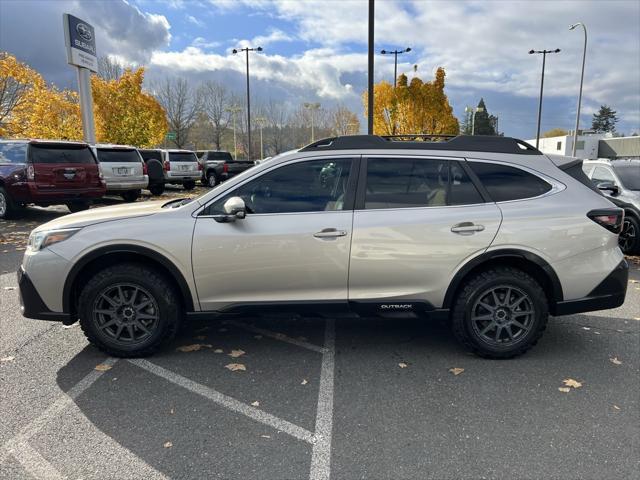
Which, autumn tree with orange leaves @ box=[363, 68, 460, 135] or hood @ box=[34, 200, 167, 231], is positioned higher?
autumn tree with orange leaves @ box=[363, 68, 460, 135]

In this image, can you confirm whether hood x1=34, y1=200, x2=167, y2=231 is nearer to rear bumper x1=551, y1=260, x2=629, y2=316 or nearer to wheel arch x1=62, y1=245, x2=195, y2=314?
wheel arch x1=62, y1=245, x2=195, y2=314

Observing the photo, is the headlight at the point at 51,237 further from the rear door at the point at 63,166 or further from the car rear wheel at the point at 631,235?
the car rear wheel at the point at 631,235

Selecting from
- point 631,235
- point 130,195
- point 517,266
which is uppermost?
point 517,266

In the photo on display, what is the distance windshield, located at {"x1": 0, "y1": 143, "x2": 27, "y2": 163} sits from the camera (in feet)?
33.3

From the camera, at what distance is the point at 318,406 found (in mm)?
3070

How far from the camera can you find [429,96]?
1238 inches

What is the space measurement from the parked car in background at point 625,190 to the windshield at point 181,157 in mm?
16589

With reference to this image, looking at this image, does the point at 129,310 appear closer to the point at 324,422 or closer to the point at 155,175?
the point at 324,422

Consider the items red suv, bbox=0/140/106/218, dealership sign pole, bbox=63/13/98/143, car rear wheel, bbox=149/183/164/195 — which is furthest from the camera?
car rear wheel, bbox=149/183/164/195

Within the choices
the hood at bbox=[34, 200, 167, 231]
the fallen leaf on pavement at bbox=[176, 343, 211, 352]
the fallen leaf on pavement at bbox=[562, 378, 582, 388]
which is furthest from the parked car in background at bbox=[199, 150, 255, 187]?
the fallen leaf on pavement at bbox=[562, 378, 582, 388]

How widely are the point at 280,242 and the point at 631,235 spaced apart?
7.18 meters

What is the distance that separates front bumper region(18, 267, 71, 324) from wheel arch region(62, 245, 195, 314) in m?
0.09

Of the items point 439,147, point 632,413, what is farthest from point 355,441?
point 439,147

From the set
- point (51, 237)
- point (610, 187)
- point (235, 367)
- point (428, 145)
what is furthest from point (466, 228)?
point (610, 187)
